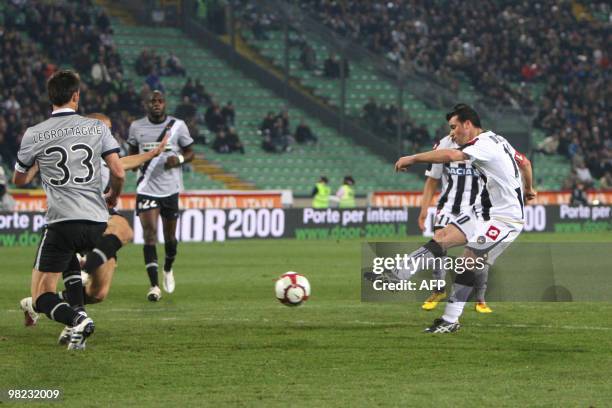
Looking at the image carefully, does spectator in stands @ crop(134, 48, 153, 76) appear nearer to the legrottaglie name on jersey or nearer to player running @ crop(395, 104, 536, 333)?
player running @ crop(395, 104, 536, 333)

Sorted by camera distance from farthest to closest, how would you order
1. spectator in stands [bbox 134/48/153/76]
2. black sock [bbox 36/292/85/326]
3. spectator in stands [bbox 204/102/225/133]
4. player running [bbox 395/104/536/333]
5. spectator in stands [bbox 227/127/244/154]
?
spectator in stands [bbox 134/48/153/76] → spectator in stands [bbox 227/127/244/154] → spectator in stands [bbox 204/102/225/133] → player running [bbox 395/104/536/333] → black sock [bbox 36/292/85/326]

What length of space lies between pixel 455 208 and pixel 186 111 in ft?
85.0

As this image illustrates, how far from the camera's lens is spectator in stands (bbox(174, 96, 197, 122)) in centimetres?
3803

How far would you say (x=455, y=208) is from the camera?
1293cm

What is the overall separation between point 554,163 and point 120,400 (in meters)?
37.3

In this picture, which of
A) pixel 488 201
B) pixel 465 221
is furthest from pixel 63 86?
pixel 465 221

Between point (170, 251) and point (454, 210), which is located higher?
point (454, 210)

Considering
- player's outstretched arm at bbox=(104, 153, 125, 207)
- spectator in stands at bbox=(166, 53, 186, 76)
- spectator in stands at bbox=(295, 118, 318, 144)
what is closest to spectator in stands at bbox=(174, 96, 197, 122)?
spectator in stands at bbox=(166, 53, 186, 76)

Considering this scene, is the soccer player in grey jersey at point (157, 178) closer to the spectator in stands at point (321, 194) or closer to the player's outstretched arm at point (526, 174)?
the player's outstretched arm at point (526, 174)

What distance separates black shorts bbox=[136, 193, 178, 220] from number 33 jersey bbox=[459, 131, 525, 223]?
4.91 meters

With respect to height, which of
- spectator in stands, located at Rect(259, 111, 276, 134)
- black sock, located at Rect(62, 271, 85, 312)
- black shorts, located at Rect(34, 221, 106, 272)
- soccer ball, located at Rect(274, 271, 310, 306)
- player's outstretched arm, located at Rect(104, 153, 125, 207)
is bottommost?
spectator in stands, located at Rect(259, 111, 276, 134)

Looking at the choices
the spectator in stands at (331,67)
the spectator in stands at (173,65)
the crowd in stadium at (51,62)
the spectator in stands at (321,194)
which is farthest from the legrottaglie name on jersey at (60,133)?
the spectator in stands at (331,67)

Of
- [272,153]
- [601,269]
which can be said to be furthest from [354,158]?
[601,269]

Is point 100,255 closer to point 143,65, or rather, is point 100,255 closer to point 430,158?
point 430,158
